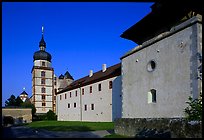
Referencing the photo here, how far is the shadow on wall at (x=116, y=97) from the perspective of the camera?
26875 millimetres

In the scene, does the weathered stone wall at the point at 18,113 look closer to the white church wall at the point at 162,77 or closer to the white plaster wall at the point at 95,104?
the white plaster wall at the point at 95,104

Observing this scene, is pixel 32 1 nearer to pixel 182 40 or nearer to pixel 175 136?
pixel 175 136

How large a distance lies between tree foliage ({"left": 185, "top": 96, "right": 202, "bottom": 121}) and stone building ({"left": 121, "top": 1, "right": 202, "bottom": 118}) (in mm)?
348

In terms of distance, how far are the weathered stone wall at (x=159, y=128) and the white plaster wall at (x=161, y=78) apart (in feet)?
4.90

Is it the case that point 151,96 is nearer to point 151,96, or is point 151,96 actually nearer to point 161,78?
point 151,96

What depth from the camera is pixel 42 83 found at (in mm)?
58125

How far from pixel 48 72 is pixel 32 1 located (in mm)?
56027

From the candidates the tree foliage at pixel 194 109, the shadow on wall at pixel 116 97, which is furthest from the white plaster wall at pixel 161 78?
the shadow on wall at pixel 116 97

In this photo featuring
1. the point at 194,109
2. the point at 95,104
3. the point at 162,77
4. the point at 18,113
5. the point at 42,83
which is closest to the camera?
the point at 194,109

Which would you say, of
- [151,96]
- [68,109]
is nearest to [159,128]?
[151,96]

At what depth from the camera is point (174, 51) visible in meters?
13.0

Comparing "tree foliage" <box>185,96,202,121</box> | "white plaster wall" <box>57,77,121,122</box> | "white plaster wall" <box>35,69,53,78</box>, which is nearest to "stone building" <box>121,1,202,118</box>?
"tree foliage" <box>185,96,202,121</box>

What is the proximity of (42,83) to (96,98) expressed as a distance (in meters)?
28.8

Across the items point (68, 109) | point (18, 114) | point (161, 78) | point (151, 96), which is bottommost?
point (18, 114)
